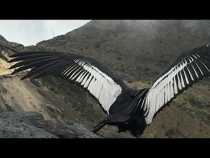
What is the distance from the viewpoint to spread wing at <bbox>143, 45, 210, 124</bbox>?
6.60 meters

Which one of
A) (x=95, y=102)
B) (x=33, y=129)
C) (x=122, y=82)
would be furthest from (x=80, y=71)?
(x=95, y=102)

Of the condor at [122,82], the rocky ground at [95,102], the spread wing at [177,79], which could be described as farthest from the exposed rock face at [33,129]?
the spread wing at [177,79]

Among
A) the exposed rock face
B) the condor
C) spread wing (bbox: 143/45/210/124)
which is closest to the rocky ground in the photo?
the exposed rock face

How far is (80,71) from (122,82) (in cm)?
62

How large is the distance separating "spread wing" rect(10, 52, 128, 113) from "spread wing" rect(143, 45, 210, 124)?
550 mm

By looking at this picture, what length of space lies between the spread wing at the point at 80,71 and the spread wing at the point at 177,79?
550 mm

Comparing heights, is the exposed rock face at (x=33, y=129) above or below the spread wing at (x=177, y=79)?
above

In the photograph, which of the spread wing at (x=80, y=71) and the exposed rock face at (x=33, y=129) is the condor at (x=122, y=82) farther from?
the exposed rock face at (x=33, y=129)

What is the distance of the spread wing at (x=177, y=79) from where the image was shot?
6.60 metres
